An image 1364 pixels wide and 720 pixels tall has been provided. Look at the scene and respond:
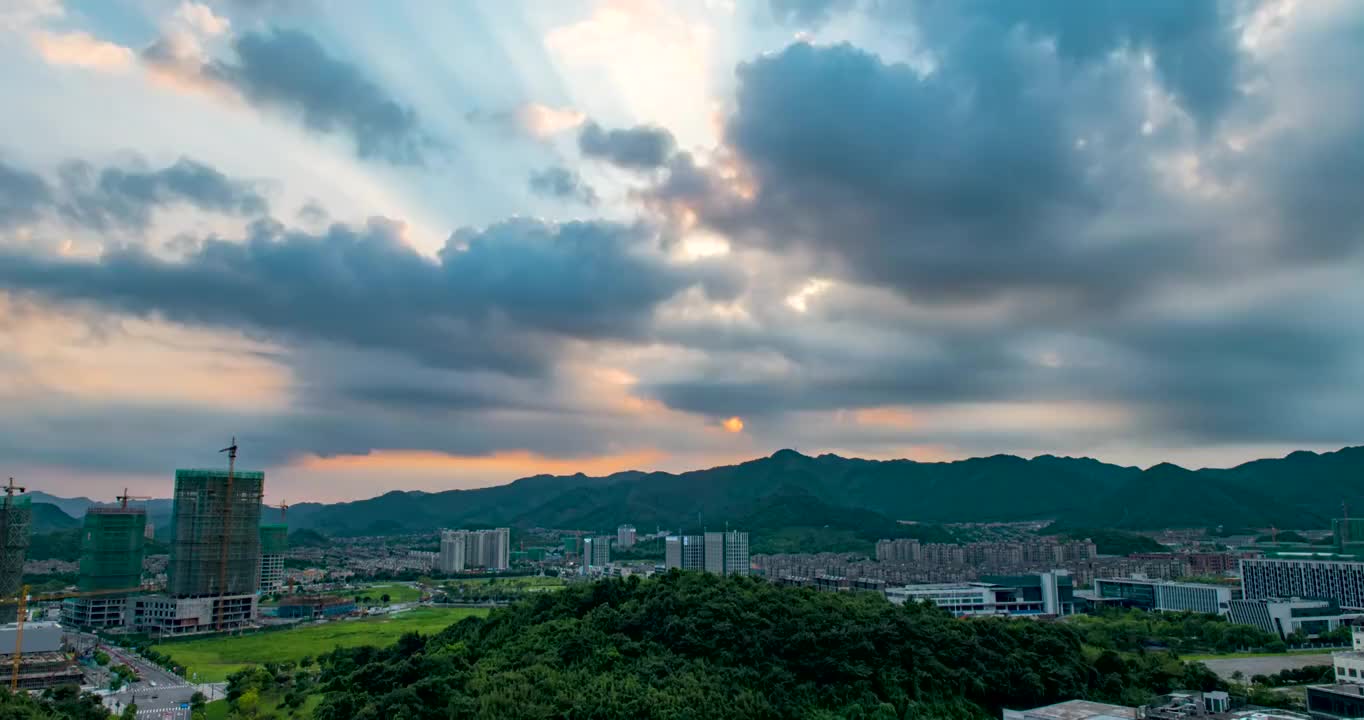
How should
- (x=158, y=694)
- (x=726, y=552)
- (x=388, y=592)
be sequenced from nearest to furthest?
(x=158, y=694)
(x=388, y=592)
(x=726, y=552)

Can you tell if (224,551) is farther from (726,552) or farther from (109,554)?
(726,552)

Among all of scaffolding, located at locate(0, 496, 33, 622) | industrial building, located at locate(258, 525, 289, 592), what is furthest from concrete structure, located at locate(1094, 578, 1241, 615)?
industrial building, located at locate(258, 525, 289, 592)

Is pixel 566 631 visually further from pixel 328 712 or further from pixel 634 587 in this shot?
pixel 328 712

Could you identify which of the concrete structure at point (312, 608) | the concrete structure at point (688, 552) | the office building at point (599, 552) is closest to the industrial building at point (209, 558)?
the concrete structure at point (312, 608)

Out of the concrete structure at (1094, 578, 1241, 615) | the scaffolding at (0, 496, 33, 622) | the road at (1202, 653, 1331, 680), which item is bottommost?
the road at (1202, 653, 1331, 680)

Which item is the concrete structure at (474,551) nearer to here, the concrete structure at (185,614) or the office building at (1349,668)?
the concrete structure at (185,614)

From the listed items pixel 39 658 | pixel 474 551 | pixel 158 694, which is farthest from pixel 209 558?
pixel 474 551

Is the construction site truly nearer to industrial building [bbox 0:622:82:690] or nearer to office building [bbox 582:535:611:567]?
industrial building [bbox 0:622:82:690]
